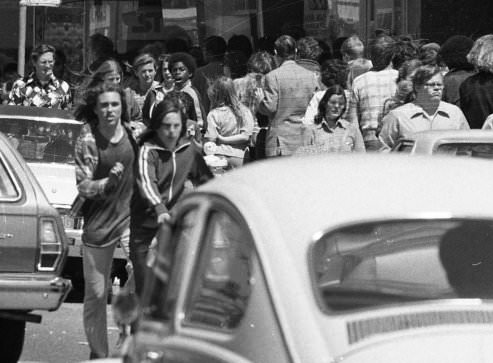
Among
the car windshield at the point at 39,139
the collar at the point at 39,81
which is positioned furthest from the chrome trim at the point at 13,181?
the collar at the point at 39,81

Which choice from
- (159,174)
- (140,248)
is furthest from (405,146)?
(140,248)

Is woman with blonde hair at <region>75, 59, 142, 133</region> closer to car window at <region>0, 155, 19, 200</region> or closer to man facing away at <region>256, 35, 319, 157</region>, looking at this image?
man facing away at <region>256, 35, 319, 157</region>

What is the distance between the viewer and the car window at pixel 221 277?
473 cm

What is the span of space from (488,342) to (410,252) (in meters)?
0.73

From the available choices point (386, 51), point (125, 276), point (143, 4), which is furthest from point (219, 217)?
point (143, 4)

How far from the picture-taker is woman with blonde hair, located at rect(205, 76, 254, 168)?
50.6 ft

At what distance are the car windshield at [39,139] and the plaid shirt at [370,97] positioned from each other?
2635 mm

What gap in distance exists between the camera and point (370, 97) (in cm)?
1420

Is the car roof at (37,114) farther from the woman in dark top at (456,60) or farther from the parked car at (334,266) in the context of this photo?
the parked car at (334,266)

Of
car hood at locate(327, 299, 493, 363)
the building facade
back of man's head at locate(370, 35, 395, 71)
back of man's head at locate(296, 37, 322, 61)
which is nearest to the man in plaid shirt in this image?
back of man's head at locate(370, 35, 395, 71)

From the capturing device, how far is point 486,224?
4.93m

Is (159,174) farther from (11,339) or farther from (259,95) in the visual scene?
(259,95)

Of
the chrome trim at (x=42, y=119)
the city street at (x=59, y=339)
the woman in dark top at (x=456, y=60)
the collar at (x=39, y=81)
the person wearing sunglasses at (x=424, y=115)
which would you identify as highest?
the woman in dark top at (x=456, y=60)

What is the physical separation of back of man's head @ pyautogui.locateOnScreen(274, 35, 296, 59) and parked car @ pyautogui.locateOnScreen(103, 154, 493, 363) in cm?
981
